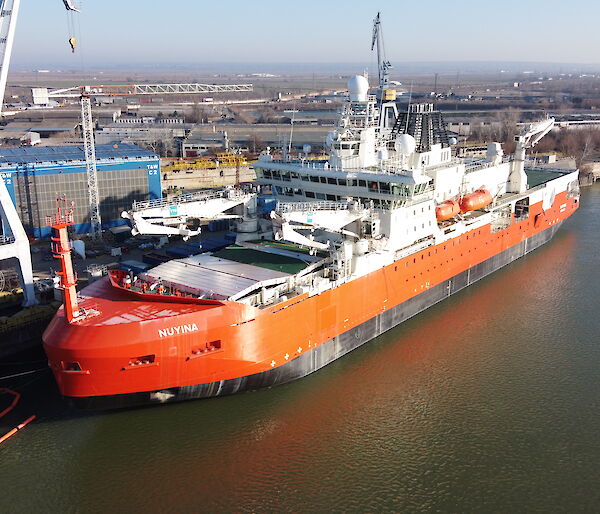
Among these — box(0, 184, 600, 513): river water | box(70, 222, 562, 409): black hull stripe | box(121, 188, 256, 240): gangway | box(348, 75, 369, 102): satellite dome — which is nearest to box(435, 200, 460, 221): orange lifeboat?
box(70, 222, 562, 409): black hull stripe

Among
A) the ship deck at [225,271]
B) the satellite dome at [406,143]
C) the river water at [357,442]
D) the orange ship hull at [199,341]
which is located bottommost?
the river water at [357,442]

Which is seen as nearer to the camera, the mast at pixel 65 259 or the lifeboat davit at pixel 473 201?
the mast at pixel 65 259

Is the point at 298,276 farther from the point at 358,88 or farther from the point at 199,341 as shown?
the point at 358,88

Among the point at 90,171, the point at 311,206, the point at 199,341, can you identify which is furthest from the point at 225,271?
the point at 90,171

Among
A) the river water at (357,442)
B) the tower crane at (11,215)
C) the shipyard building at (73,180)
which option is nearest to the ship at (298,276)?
the river water at (357,442)

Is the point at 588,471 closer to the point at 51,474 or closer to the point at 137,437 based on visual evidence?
the point at 137,437

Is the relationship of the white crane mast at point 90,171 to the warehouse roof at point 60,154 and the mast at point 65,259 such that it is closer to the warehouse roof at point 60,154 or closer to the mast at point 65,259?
the warehouse roof at point 60,154

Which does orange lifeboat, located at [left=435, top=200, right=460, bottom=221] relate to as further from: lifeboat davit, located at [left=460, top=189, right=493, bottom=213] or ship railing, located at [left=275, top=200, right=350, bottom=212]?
ship railing, located at [left=275, top=200, right=350, bottom=212]
